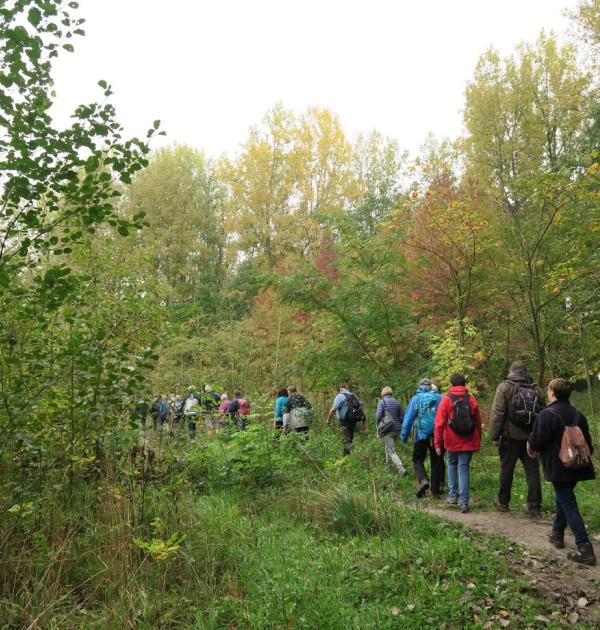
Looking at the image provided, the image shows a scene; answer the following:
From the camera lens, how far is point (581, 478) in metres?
5.19

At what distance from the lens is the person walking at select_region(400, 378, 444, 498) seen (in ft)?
26.4

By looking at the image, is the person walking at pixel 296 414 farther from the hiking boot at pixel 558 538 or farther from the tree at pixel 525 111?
the tree at pixel 525 111

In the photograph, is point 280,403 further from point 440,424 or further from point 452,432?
point 452,432

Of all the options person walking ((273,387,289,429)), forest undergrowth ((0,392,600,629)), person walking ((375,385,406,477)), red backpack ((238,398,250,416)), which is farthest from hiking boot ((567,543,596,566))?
red backpack ((238,398,250,416))

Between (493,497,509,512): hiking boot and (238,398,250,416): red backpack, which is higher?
(238,398,250,416): red backpack

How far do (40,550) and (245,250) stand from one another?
23650mm

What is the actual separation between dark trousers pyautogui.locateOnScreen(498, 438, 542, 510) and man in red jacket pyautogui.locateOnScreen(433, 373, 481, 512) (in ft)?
1.33

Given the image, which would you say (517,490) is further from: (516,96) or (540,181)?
(516,96)

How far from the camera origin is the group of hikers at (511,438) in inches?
206

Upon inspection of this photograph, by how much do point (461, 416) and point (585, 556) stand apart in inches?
93.6

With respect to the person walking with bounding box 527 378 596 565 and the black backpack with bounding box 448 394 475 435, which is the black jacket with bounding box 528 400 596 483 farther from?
the black backpack with bounding box 448 394 475 435

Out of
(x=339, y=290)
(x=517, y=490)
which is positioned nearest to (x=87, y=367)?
(x=517, y=490)

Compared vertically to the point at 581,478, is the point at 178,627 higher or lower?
lower

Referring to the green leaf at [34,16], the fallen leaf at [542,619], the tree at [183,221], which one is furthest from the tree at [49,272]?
the tree at [183,221]
